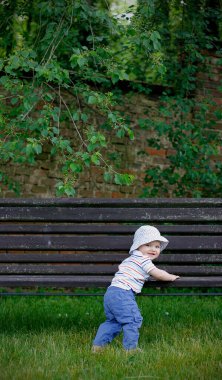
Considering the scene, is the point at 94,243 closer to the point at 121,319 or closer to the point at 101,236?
the point at 101,236

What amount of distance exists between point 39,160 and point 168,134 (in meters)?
1.48

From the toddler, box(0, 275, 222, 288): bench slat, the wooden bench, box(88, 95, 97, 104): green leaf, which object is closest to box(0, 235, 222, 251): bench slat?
the wooden bench

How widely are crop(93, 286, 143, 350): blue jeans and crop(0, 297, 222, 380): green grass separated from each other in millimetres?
85

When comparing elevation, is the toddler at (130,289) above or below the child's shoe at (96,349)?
above

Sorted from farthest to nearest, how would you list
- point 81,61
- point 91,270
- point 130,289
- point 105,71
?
point 105,71 → point 81,61 → point 91,270 → point 130,289

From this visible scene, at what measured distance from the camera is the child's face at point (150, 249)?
485cm

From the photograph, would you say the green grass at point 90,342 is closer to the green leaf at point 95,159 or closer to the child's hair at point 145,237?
the child's hair at point 145,237

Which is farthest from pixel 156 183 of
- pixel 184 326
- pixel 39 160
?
pixel 184 326

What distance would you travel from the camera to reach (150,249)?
15.9ft

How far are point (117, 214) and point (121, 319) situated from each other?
0.96 metres

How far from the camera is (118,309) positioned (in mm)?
4645

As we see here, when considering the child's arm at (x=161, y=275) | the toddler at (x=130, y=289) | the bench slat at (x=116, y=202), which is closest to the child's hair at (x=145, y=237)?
the toddler at (x=130, y=289)

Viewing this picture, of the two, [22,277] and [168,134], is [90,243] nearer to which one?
[22,277]

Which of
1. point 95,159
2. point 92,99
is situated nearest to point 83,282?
point 95,159
